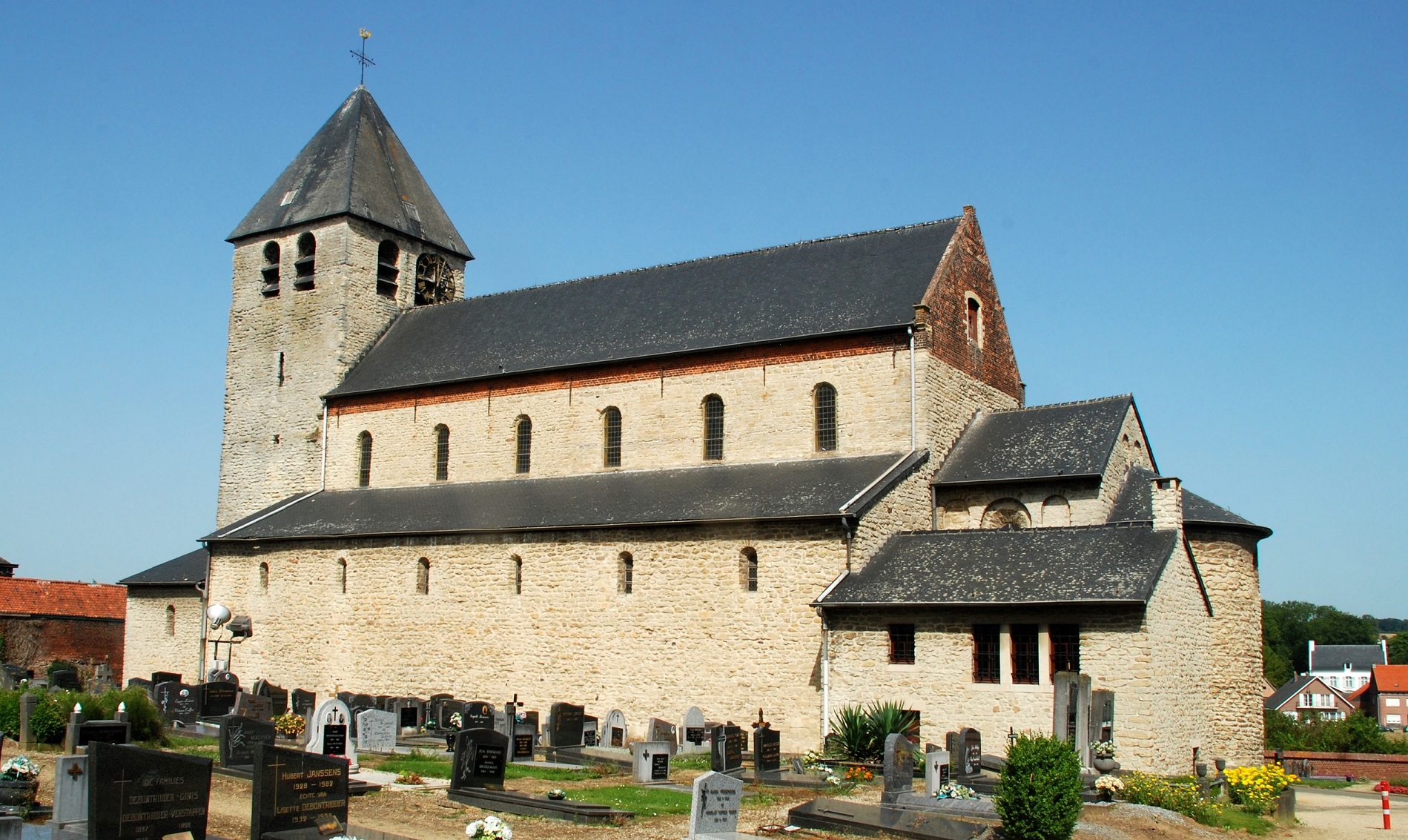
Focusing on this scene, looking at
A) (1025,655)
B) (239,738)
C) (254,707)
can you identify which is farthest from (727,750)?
(254,707)

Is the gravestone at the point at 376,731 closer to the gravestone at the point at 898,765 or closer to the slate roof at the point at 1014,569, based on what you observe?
the slate roof at the point at 1014,569

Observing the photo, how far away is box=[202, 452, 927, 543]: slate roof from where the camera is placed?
24297 millimetres

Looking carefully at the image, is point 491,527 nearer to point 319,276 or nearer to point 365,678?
point 365,678

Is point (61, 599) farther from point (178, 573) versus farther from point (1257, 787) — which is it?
point (1257, 787)

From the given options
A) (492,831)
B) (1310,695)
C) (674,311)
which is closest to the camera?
(492,831)

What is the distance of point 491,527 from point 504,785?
10.3 meters

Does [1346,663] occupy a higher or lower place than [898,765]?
lower

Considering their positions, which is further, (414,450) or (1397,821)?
(414,450)

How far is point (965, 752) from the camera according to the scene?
18953mm

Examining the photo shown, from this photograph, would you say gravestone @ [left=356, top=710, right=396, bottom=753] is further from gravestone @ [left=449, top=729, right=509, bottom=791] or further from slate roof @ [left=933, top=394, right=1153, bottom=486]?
slate roof @ [left=933, top=394, right=1153, bottom=486]

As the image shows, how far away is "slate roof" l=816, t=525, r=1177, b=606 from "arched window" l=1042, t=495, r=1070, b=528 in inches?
84.5

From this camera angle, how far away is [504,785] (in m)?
17.4

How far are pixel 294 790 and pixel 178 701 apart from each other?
15.9 m

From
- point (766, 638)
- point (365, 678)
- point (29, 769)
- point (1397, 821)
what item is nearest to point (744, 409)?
point (766, 638)
